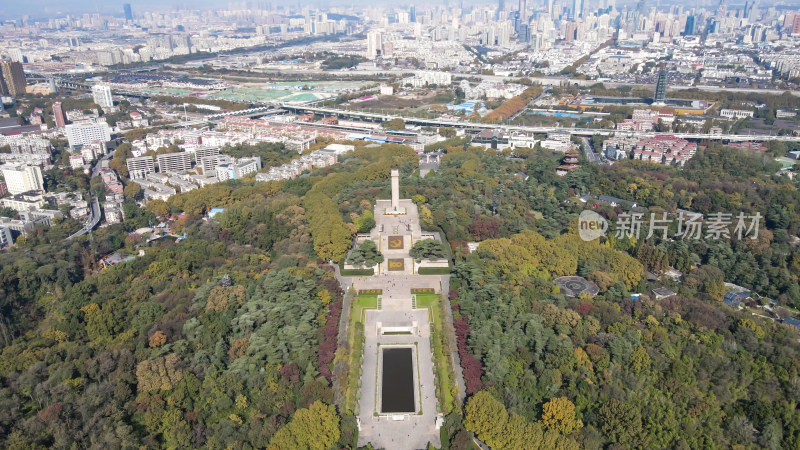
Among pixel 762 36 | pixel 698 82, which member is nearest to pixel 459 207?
pixel 698 82

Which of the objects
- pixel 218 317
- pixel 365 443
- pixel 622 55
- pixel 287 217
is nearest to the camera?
pixel 365 443

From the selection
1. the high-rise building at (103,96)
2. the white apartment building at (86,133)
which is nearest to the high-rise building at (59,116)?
the white apartment building at (86,133)

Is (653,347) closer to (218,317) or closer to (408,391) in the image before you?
(408,391)

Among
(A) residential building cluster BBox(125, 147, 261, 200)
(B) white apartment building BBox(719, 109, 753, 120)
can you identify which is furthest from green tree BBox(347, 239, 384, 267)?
(B) white apartment building BBox(719, 109, 753, 120)

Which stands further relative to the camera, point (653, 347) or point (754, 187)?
point (754, 187)

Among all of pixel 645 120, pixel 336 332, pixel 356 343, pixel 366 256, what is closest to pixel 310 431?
pixel 356 343

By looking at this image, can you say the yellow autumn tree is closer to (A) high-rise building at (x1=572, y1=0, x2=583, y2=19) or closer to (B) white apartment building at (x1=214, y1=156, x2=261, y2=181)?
(B) white apartment building at (x1=214, y1=156, x2=261, y2=181)
